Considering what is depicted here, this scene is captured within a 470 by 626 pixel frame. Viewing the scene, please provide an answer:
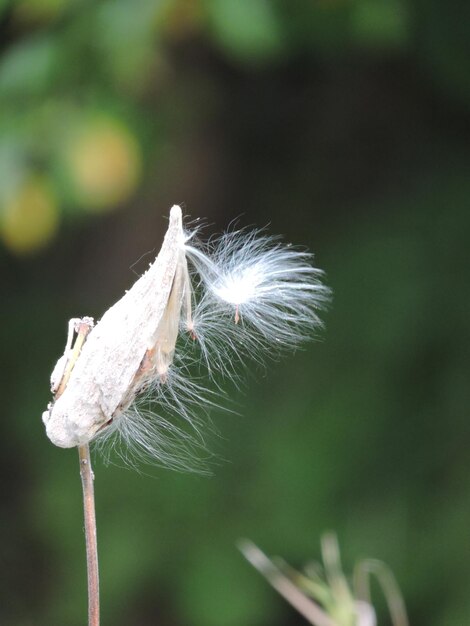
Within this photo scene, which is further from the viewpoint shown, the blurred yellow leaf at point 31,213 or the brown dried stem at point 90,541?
the blurred yellow leaf at point 31,213

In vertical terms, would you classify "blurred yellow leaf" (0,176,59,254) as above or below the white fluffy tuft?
above

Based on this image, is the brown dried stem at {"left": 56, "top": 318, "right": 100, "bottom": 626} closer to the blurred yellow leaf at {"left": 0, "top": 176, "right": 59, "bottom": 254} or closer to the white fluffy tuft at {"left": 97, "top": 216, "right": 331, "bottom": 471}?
Answer: the white fluffy tuft at {"left": 97, "top": 216, "right": 331, "bottom": 471}

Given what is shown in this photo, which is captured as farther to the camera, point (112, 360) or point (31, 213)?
point (31, 213)

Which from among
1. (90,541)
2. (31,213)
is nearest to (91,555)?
(90,541)

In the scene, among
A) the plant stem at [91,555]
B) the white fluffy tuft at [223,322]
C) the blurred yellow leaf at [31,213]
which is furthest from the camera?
the blurred yellow leaf at [31,213]

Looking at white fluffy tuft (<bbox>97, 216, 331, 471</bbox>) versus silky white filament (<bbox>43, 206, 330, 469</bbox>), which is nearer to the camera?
silky white filament (<bbox>43, 206, 330, 469</bbox>)

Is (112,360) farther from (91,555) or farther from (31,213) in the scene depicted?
(31,213)

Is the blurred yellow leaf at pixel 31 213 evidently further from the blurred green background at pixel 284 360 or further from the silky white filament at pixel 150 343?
the silky white filament at pixel 150 343

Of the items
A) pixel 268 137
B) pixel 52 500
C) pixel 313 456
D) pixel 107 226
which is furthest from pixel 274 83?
pixel 52 500

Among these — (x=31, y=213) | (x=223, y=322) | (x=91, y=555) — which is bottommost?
(x=91, y=555)

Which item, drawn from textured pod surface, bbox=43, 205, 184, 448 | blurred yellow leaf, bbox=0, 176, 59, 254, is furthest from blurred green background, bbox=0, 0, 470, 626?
textured pod surface, bbox=43, 205, 184, 448

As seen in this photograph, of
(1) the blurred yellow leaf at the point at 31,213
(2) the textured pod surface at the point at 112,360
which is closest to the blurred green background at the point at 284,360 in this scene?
(1) the blurred yellow leaf at the point at 31,213

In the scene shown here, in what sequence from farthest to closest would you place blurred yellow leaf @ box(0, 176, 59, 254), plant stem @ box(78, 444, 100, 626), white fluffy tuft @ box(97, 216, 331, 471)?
blurred yellow leaf @ box(0, 176, 59, 254), white fluffy tuft @ box(97, 216, 331, 471), plant stem @ box(78, 444, 100, 626)
